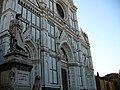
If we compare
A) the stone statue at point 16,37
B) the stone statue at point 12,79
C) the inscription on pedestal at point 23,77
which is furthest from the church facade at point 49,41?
the stone statue at point 12,79

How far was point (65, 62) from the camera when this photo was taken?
50.0 ft

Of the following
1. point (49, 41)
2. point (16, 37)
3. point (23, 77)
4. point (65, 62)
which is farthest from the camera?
point (65, 62)

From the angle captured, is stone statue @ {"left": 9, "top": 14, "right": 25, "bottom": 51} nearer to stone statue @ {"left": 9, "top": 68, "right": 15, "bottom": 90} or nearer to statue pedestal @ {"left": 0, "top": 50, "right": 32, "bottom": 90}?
statue pedestal @ {"left": 0, "top": 50, "right": 32, "bottom": 90}

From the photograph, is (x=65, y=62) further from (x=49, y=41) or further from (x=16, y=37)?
(x=16, y=37)

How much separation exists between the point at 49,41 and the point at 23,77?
24.5ft

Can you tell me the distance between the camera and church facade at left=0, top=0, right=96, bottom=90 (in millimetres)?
10197

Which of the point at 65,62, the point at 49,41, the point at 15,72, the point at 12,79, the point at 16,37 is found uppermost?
the point at 49,41

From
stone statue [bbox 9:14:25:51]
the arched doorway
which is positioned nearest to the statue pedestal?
stone statue [bbox 9:14:25:51]

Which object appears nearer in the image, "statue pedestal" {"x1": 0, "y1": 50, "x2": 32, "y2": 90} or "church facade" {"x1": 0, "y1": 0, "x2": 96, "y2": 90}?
"statue pedestal" {"x1": 0, "y1": 50, "x2": 32, "y2": 90}

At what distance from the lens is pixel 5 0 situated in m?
10.7

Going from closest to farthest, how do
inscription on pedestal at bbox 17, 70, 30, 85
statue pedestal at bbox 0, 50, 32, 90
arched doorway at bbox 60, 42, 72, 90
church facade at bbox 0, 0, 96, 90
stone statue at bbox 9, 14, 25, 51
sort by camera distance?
statue pedestal at bbox 0, 50, 32, 90 < inscription on pedestal at bbox 17, 70, 30, 85 < stone statue at bbox 9, 14, 25, 51 < church facade at bbox 0, 0, 96, 90 < arched doorway at bbox 60, 42, 72, 90

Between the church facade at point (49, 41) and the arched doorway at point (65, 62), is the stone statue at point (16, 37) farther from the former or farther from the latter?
the arched doorway at point (65, 62)

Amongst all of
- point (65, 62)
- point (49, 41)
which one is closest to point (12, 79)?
point (49, 41)

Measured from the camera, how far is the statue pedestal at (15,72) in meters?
5.10
